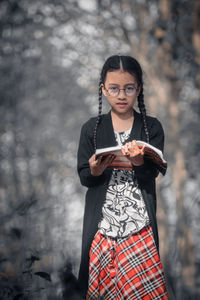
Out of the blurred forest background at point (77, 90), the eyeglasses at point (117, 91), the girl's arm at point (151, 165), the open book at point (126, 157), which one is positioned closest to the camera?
the open book at point (126, 157)

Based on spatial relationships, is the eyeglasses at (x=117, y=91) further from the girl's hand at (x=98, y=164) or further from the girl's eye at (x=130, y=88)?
the girl's hand at (x=98, y=164)

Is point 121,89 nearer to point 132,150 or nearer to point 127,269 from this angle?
point 132,150

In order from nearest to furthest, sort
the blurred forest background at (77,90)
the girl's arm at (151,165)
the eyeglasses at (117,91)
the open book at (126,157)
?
the open book at (126,157), the girl's arm at (151,165), the eyeglasses at (117,91), the blurred forest background at (77,90)

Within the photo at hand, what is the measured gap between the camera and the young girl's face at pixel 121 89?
185cm

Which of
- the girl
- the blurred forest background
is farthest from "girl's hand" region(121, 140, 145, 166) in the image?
the blurred forest background

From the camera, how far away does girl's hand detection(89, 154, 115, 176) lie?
1.72 m

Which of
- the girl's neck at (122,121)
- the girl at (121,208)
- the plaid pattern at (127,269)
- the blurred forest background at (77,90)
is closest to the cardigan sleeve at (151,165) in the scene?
the girl at (121,208)

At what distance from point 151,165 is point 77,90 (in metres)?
0.96

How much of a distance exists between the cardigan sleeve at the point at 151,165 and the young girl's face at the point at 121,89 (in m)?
0.16

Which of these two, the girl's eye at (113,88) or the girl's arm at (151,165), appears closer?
the girl's arm at (151,165)

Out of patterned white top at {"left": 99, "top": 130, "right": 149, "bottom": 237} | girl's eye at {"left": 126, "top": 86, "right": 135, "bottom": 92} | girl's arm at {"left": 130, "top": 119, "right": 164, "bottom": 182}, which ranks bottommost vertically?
patterned white top at {"left": 99, "top": 130, "right": 149, "bottom": 237}

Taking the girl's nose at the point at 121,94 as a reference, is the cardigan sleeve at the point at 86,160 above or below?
below

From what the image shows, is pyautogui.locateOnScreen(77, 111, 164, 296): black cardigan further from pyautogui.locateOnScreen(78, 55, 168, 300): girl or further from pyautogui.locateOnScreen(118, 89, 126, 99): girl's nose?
pyautogui.locateOnScreen(118, 89, 126, 99): girl's nose

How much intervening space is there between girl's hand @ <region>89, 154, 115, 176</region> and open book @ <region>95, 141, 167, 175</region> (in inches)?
1.1
